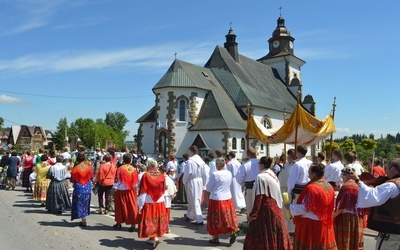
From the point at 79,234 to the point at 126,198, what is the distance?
1309 millimetres

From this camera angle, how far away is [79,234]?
8539 millimetres

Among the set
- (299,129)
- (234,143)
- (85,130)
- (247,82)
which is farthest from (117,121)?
(299,129)

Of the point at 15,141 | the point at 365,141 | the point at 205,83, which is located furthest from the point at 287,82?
the point at 15,141

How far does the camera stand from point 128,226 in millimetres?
9672

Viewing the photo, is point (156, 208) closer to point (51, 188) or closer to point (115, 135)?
point (51, 188)

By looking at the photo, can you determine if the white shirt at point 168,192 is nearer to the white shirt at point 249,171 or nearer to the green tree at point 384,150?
the white shirt at point 249,171

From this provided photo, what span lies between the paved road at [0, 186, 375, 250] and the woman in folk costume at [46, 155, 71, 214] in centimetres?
29

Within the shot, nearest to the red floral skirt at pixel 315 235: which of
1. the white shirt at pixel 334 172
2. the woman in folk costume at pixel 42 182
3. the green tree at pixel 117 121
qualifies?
the white shirt at pixel 334 172

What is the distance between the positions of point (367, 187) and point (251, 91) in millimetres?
38533

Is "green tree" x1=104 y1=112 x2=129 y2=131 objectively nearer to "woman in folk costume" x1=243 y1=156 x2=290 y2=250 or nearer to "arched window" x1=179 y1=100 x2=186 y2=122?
"arched window" x1=179 y1=100 x2=186 y2=122

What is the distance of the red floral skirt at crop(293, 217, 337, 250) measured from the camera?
5258 millimetres

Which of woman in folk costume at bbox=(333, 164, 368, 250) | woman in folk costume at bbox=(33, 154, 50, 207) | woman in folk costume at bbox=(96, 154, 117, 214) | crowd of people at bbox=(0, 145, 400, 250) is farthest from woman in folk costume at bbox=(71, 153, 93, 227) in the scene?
woman in folk costume at bbox=(333, 164, 368, 250)

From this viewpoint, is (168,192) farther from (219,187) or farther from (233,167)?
(233,167)

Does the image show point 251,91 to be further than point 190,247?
Yes
